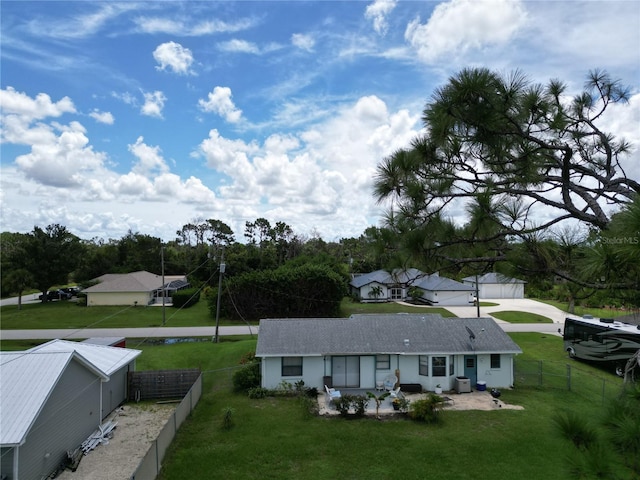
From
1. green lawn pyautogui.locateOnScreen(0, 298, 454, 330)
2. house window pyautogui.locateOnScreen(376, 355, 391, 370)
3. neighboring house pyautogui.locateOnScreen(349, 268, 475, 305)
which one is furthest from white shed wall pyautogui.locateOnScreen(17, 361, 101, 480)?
neighboring house pyautogui.locateOnScreen(349, 268, 475, 305)

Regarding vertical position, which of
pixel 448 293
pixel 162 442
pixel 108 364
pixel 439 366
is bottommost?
pixel 162 442

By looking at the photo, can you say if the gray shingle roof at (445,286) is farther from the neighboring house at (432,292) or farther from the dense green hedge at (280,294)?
the dense green hedge at (280,294)

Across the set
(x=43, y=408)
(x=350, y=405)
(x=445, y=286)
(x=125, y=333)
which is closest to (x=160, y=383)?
(x=43, y=408)

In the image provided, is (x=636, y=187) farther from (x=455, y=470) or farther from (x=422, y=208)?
(x=455, y=470)

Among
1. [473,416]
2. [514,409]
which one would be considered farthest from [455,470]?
[514,409]

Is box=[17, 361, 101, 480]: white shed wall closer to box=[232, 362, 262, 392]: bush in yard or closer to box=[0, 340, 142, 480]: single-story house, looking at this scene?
box=[0, 340, 142, 480]: single-story house

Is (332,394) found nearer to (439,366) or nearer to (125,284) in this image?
(439,366)

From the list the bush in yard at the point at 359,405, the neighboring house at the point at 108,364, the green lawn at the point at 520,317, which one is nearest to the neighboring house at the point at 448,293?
the green lawn at the point at 520,317
